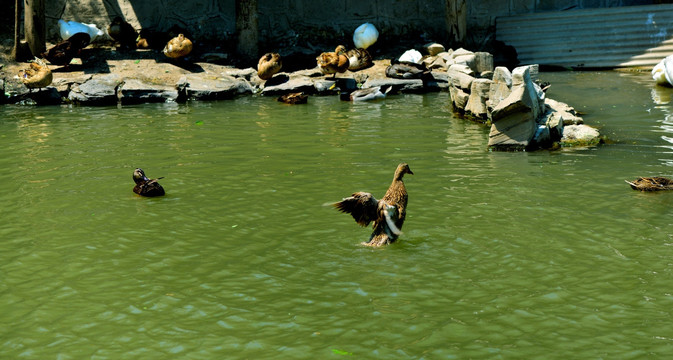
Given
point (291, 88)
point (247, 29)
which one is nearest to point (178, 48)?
point (247, 29)

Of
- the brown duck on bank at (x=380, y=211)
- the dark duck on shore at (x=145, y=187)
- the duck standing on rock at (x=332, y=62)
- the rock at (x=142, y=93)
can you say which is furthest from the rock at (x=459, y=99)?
the brown duck on bank at (x=380, y=211)

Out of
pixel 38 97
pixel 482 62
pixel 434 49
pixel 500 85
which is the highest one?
pixel 434 49

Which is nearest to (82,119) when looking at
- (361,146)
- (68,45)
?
(68,45)

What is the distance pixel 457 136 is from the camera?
11.5 metres

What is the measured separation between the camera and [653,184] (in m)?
7.57

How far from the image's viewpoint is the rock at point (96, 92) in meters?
16.3

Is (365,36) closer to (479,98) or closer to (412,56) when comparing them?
(412,56)

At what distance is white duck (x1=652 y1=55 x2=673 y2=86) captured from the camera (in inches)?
619

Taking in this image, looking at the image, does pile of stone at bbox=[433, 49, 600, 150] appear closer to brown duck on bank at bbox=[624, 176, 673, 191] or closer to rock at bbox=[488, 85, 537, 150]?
rock at bbox=[488, 85, 537, 150]

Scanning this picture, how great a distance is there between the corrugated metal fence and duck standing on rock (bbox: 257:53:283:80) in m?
8.03

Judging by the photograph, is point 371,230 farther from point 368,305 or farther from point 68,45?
point 68,45

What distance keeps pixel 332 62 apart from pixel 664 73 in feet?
25.0

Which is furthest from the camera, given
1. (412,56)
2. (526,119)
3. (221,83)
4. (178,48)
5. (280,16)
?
(280,16)

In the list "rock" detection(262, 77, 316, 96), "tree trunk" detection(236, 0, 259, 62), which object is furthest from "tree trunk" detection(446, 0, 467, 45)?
"tree trunk" detection(236, 0, 259, 62)
